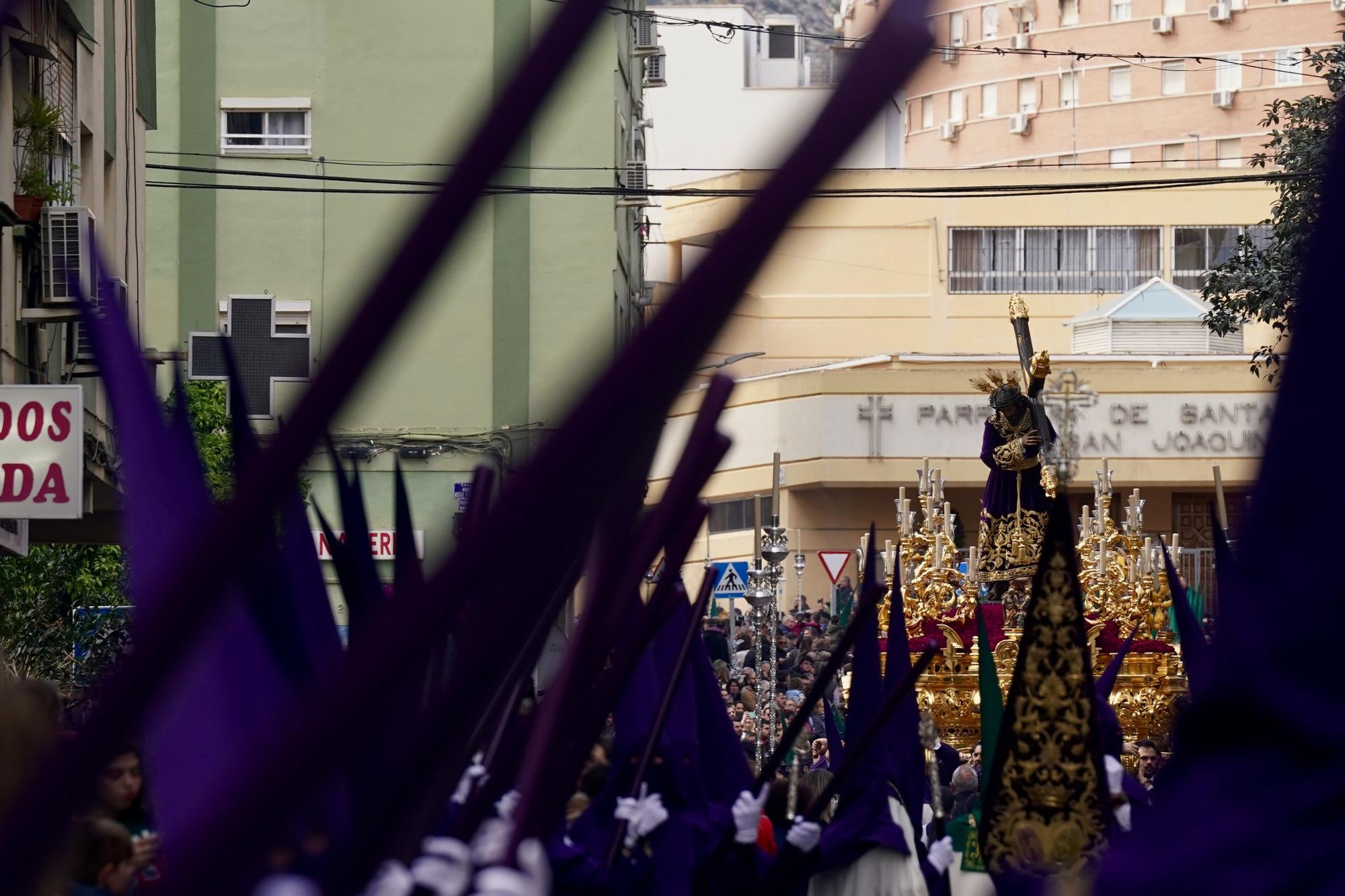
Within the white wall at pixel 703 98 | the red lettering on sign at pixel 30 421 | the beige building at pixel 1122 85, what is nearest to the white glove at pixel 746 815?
the red lettering on sign at pixel 30 421

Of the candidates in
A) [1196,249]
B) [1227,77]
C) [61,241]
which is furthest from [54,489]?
[1227,77]

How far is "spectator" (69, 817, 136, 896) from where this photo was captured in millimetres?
3416

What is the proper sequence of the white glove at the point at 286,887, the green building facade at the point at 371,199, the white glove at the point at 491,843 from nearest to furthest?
the white glove at the point at 286,887
the white glove at the point at 491,843
the green building facade at the point at 371,199

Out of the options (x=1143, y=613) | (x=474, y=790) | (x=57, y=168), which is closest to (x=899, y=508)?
(x=1143, y=613)

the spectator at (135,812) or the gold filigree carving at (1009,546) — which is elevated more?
the spectator at (135,812)

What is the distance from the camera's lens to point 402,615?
1091 millimetres

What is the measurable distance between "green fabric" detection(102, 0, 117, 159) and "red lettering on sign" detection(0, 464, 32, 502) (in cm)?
633

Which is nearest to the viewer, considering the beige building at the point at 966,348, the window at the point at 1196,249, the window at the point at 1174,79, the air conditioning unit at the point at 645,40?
the air conditioning unit at the point at 645,40

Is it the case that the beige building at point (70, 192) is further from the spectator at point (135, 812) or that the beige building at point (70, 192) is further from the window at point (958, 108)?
the window at point (958, 108)

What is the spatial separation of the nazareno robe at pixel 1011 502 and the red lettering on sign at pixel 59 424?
18.7 feet

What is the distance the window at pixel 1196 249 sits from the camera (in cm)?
4769

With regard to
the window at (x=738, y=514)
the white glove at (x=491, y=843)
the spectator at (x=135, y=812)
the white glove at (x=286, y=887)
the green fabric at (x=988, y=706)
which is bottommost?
the window at (x=738, y=514)

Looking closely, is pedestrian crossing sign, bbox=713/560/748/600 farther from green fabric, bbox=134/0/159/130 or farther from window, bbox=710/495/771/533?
window, bbox=710/495/771/533

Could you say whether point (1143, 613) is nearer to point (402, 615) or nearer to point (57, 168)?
point (57, 168)
